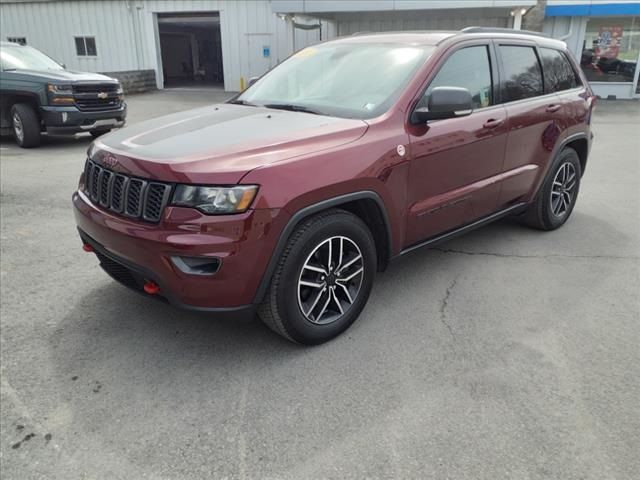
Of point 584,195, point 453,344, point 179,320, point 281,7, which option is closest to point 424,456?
point 453,344

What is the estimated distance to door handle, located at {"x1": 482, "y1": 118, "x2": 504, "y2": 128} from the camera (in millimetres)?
3916

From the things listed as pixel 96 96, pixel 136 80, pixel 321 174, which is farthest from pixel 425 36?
pixel 136 80

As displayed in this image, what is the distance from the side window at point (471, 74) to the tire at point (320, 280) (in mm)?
1239

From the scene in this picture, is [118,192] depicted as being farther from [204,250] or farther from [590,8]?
[590,8]

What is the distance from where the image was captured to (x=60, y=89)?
31.2 ft

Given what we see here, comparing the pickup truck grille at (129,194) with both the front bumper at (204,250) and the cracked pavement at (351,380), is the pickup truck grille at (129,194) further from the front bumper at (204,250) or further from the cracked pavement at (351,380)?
the cracked pavement at (351,380)

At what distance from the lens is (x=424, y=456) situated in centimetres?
230

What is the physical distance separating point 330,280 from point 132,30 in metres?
23.8

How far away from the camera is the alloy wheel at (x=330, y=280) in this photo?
3.02 m

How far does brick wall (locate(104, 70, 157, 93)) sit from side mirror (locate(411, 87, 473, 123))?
63.6 ft

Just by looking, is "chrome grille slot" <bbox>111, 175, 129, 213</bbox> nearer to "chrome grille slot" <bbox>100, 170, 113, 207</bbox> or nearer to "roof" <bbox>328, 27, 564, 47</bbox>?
"chrome grille slot" <bbox>100, 170, 113, 207</bbox>

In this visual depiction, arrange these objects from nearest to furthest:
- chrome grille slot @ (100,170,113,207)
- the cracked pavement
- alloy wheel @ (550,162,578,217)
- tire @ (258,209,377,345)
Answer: the cracked pavement → tire @ (258,209,377,345) → chrome grille slot @ (100,170,113,207) → alloy wheel @ (550,162,578,217)

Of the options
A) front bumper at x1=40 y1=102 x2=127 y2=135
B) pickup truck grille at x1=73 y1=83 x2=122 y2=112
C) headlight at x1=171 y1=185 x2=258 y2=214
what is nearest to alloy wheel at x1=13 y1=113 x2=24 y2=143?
front bumper at x1=40 y1=102 x2=127 y2=135

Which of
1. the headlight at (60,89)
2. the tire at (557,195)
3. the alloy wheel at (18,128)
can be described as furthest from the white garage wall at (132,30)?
the tire at (557,195)
